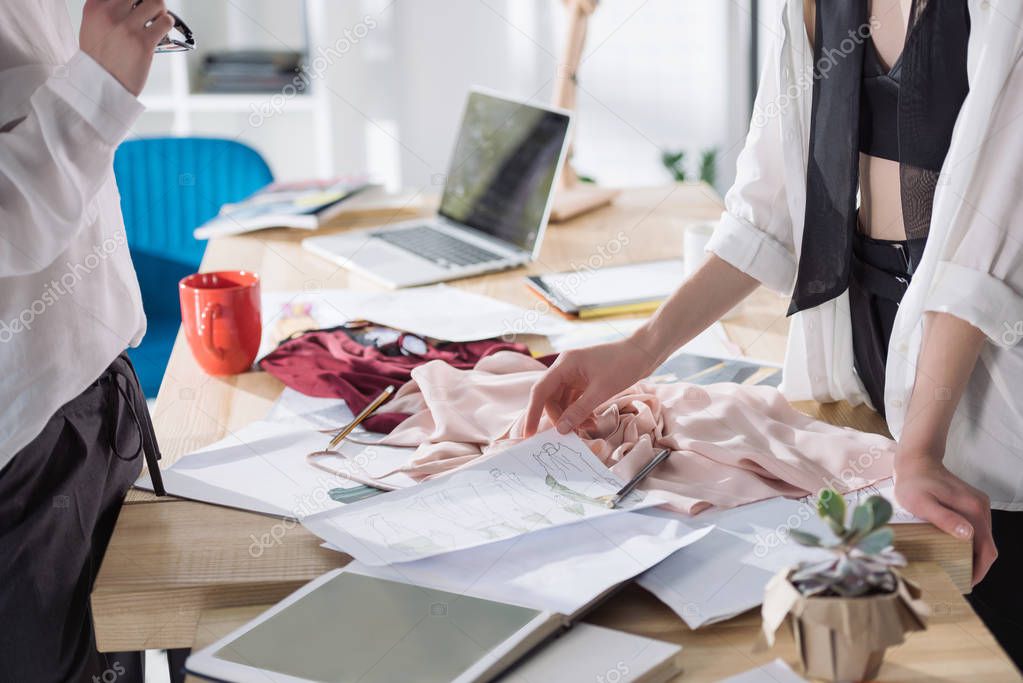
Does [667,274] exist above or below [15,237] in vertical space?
below

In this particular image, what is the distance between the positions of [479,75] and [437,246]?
7.04 ft

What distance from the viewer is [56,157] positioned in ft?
2.76

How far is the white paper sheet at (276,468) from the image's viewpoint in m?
0.98

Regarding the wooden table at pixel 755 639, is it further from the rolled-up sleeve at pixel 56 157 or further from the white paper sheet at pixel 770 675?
the rolled-up sleeve at pixel 56 157

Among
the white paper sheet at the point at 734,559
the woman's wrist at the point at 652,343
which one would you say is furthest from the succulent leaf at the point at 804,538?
the woman's wrist at the point at 652,343

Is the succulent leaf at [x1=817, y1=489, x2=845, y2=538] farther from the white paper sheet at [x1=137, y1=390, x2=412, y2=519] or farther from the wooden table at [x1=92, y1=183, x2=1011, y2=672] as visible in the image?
the white paper sheet at [x1=137, y1=390, x2=412, y2=519]

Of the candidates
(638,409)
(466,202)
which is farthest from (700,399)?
(466,202)

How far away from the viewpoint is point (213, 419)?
47.7 inches

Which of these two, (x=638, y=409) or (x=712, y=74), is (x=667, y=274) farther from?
(x=712, y=74)

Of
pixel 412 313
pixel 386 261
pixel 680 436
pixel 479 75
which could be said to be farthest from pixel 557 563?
pixel 479 75

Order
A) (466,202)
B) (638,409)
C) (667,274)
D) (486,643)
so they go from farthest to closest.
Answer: (466,202), (667,274), (638,409), (486,643)

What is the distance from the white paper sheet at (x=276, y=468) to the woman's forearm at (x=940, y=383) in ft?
1.55

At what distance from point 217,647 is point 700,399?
1.88 ft

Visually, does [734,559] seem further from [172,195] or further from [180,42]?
[172,195]
